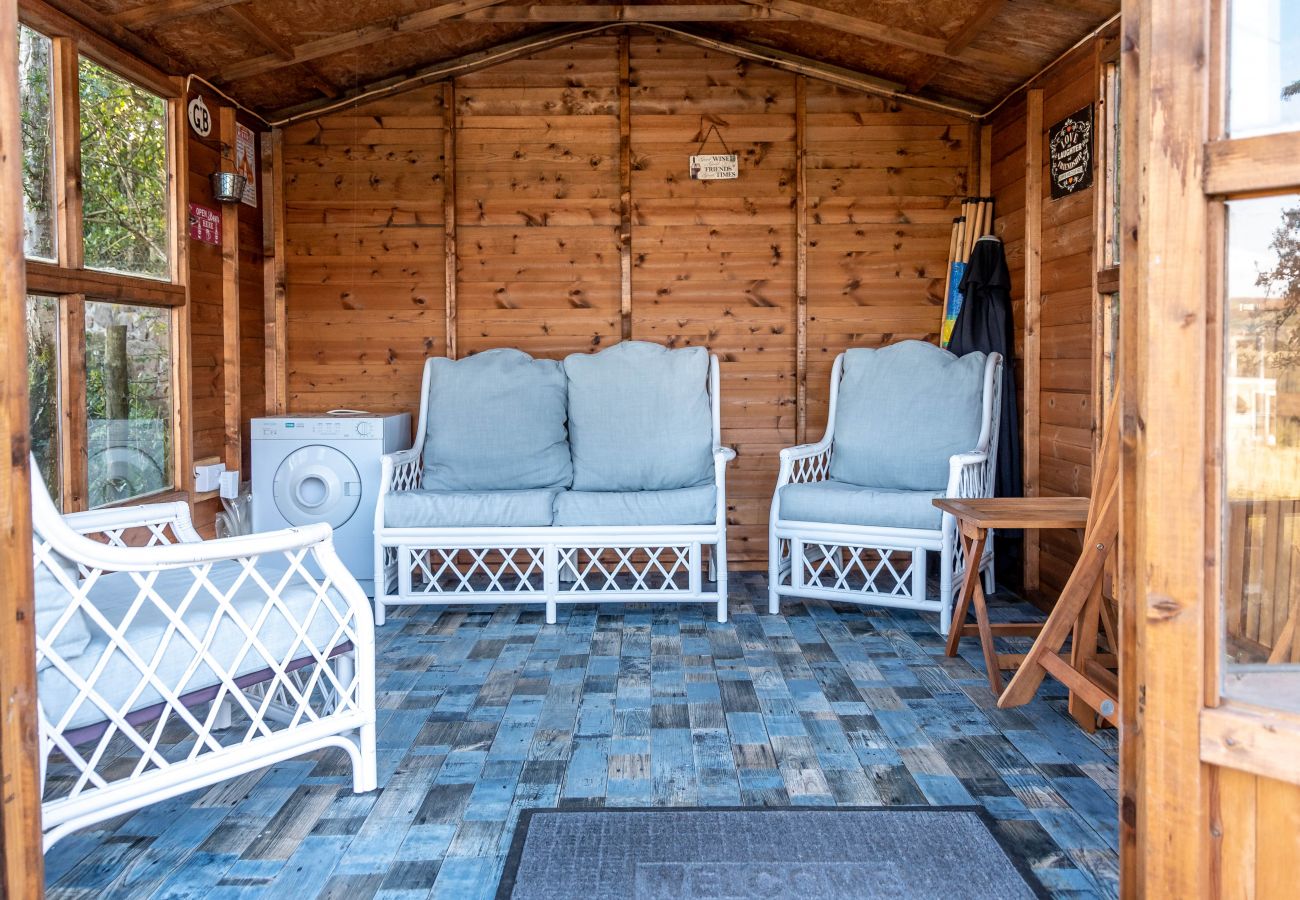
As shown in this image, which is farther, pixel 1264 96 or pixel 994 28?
pixel 994 28

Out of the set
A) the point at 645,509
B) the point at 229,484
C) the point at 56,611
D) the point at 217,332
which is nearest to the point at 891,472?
the point at 645,509

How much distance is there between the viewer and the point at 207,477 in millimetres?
4543

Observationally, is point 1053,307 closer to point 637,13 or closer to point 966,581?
point 966,581

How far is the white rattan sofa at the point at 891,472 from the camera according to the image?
160 inches

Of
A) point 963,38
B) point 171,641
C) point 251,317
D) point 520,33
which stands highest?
point 520,33

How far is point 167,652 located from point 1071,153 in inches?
146

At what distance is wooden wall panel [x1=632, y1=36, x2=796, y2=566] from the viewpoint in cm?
529

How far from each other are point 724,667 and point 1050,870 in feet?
5.24

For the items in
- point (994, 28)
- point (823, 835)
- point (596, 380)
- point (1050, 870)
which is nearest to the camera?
Answer: point (1050, 870)

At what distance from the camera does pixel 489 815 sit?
7.62ft

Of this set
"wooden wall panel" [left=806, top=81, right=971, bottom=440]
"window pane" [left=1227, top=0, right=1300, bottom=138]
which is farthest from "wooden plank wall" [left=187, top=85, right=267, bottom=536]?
"window pane" [left=1227, top=0, right=1300, bottom=138]

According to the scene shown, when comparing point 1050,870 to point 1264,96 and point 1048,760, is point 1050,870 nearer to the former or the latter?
point 1048,760

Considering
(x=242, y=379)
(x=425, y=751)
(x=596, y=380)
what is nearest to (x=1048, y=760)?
(x=425, y=751)

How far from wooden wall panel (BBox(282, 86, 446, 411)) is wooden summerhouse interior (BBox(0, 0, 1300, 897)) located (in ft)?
0.05
